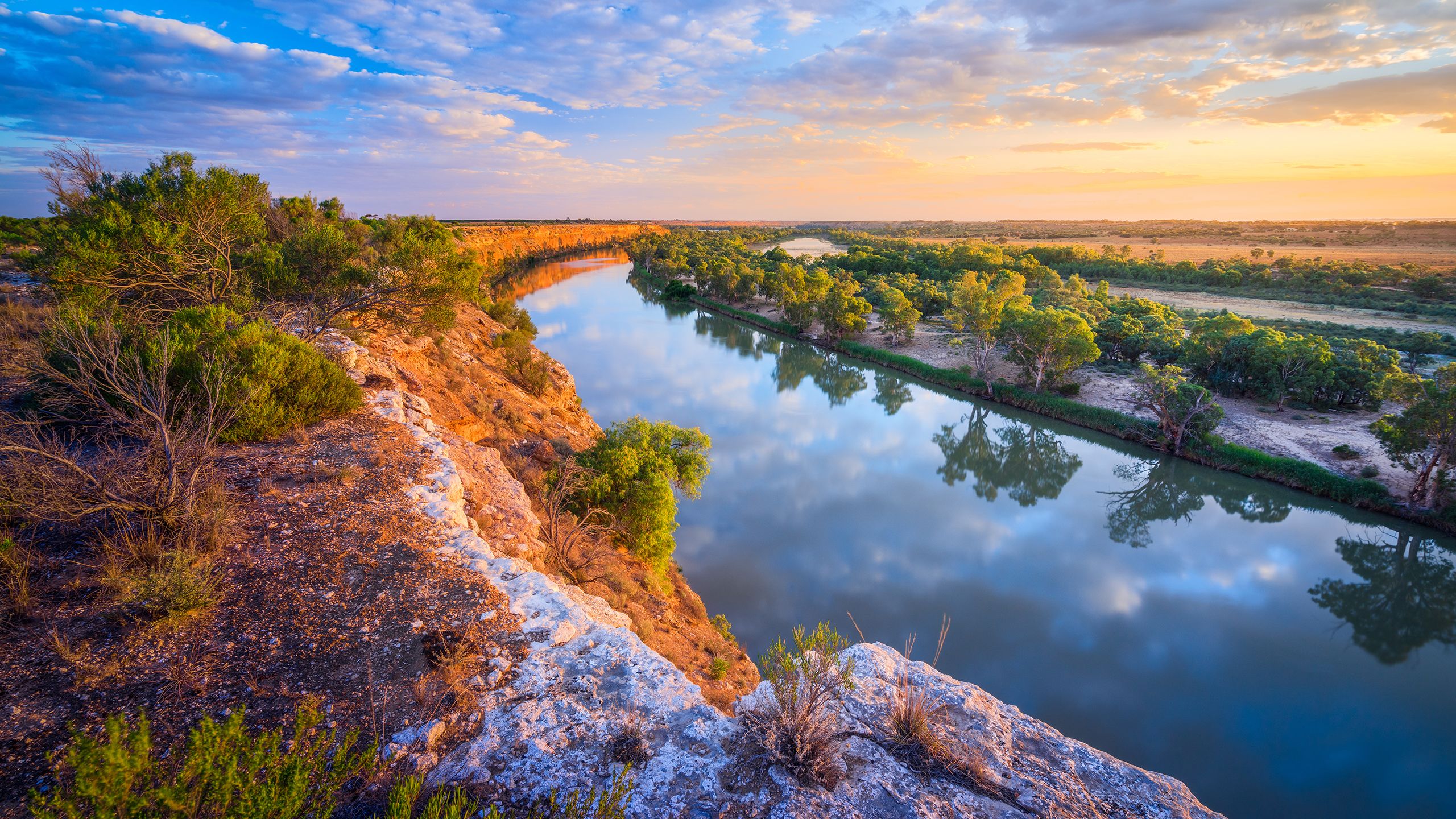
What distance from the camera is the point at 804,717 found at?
5.34m

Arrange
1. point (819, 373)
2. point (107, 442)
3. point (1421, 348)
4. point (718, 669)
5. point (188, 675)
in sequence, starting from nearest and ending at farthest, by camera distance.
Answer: point (188, 675), point (107, 442), point (718, 669), point (1421, 348), point (819, 373)

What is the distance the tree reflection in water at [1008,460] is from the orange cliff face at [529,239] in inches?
1516

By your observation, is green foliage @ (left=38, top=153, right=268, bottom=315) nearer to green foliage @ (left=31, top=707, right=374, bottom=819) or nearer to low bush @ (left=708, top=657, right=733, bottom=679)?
green foliage @ (left=31, top=707, right=374, bottom=819)

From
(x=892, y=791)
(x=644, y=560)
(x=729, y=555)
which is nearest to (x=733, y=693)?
(x=644, y=560)

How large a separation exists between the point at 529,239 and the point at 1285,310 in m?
99.2

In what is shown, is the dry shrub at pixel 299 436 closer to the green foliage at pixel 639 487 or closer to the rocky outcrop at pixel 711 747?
the rocky outcrop at pixel 711 747

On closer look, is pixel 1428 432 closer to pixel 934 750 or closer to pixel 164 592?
pixel 934 750

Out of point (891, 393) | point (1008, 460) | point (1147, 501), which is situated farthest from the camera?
point (891, 393)

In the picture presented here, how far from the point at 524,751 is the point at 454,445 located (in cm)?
800

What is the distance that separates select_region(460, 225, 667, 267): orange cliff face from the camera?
6944 centimetres

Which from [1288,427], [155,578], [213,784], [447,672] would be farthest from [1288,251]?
[155,578]

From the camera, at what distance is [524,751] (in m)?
5.12

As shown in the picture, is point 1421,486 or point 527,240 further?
point 527,240

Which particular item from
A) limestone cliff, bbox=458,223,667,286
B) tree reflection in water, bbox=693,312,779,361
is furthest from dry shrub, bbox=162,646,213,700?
limestone cliff, bbox=458,223,667,286
